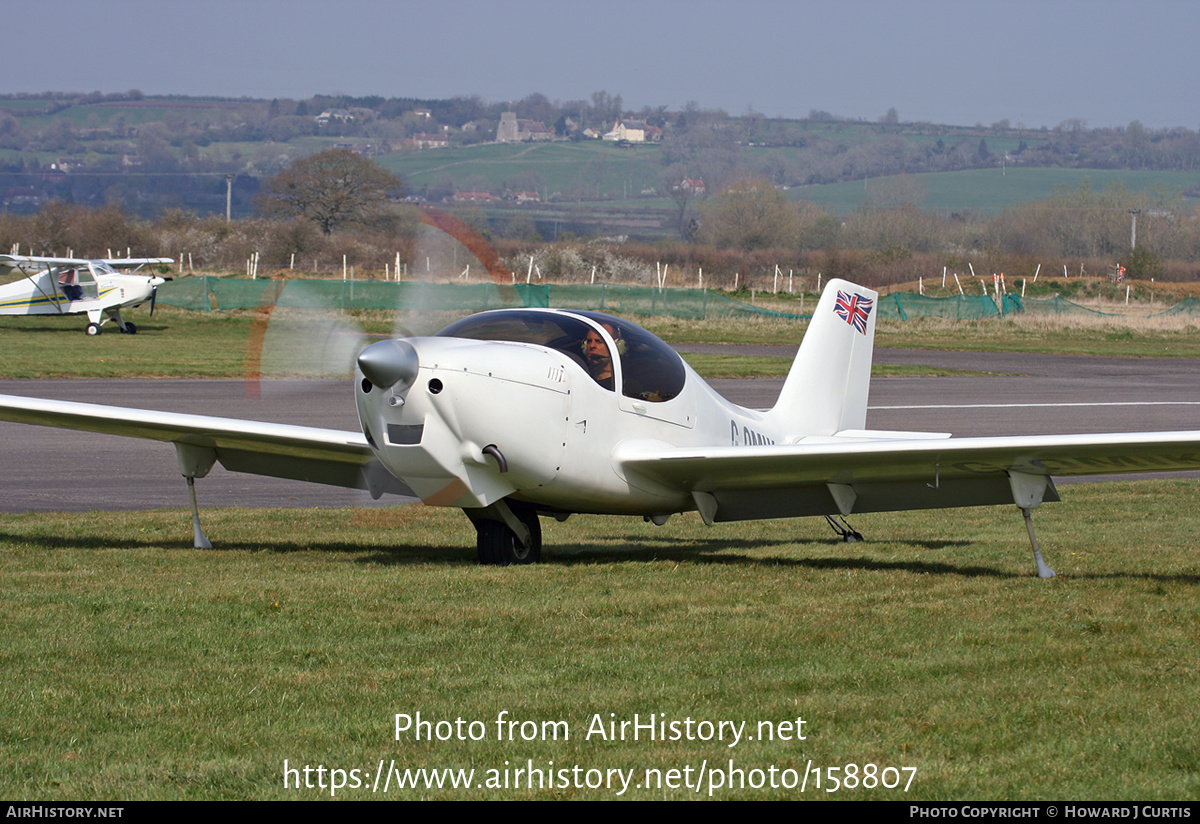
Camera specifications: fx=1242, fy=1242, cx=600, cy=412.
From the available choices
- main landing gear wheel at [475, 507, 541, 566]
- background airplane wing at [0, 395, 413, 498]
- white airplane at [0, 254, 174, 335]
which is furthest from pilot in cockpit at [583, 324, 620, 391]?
white airplane at [0, 254, 174, 335]

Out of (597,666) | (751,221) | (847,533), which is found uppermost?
(751,221)

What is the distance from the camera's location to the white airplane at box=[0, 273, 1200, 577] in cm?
823

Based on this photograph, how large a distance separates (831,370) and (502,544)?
4478 millimetres

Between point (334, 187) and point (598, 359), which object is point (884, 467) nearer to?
point (598, 359)

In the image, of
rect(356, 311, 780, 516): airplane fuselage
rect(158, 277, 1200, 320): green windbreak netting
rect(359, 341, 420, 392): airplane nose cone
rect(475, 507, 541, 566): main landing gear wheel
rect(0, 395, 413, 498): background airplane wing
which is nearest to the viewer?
rect(359, 341, 420, 392): airplane nose cone

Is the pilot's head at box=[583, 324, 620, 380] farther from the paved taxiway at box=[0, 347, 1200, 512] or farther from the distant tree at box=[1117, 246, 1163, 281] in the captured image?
the distant tree at box=[1117, 246, 1163, 281]

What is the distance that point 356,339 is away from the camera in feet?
30.5

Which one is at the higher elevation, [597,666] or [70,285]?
[597,666]

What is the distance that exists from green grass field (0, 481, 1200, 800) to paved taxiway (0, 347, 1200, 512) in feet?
8.05

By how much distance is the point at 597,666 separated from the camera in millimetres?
6094

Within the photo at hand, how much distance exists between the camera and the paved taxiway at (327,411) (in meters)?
14.7

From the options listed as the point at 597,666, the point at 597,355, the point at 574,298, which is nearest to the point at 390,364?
the point at 597,355

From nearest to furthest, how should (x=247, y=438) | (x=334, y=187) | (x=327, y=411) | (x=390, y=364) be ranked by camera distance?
(x=390, y=364)
(x=247, y=438)
(x=327, y=411)
(x=334, y=187)

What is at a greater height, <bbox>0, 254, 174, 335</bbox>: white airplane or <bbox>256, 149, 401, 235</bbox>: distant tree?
<bbox>256, 149, 401, 235</bbox>: distant tree
